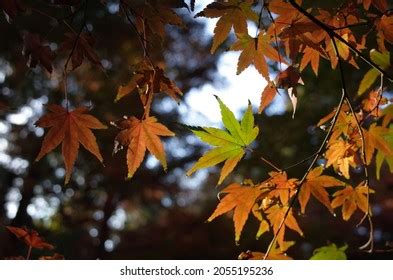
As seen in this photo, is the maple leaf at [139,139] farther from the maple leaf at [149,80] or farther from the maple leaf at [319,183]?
the maple leaf at [319,183]

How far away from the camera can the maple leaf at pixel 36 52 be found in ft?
1.98

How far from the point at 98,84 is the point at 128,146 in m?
3.51

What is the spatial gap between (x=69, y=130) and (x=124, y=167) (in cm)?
349

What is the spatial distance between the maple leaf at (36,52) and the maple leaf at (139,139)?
0.14 metres

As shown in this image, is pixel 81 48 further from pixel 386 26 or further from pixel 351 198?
pixel 351 198

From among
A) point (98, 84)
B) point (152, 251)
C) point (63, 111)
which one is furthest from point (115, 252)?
point (63, 111)

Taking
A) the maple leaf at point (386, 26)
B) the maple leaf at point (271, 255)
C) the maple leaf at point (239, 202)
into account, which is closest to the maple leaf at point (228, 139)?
the maple leaf at point (239, 202)

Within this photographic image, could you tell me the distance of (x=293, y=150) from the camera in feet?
11.8

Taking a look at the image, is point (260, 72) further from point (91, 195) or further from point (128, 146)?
point (91, 195)

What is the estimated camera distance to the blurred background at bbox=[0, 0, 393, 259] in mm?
3490

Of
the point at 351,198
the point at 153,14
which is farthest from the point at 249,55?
the point at 351,198

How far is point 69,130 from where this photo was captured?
0.69 metres

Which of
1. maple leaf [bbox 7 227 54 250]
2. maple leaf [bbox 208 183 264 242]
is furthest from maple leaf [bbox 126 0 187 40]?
maple leaf [bbox 7 227 54 250]

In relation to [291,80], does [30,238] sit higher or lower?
lower
